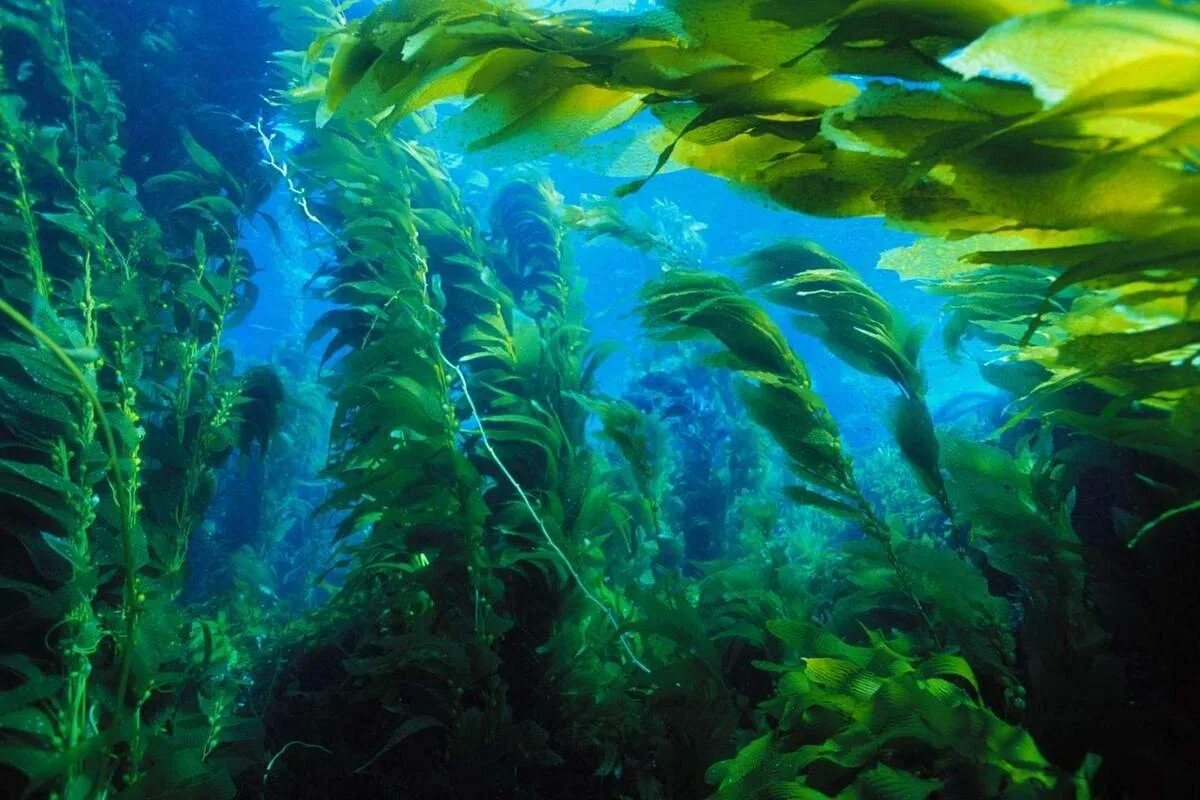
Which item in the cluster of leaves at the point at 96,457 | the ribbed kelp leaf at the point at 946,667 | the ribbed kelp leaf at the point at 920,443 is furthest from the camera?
the ribbed kelp leaf at the point at 920,443

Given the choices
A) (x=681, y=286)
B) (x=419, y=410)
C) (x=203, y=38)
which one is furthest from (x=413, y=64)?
(x=203, y=38)

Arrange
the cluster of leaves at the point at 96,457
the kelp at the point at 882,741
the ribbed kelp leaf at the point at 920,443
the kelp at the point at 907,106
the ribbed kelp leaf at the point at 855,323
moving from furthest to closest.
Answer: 1. the ribbed kelp leaf at the point at 855,323
2. the ribbed kelp leaf at the point at 920,443
3. the cluster of leaves at the point at 96,457
4. the kelp at the point at 882,741
5. the kelp at the point at 907,106

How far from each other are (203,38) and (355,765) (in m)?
6.19

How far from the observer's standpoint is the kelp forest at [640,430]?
0.84 m

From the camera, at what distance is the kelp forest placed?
0.84 metres

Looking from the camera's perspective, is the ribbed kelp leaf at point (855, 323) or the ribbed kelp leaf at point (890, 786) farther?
the ribbed kelp leaf at point (855, 323)

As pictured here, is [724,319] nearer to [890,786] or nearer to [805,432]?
[805,432]

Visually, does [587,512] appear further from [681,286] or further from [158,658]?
[158,658]

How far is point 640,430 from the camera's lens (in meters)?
2.71

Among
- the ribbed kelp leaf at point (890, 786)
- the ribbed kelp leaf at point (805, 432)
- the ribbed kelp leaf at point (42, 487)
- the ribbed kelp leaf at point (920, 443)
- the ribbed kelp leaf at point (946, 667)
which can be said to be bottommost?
the ribbed kelp leaf at point (890, 786)

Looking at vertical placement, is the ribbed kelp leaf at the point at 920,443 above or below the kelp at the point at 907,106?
below

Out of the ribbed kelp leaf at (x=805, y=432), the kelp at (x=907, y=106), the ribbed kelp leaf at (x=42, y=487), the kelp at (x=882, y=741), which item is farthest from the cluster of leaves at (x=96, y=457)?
the ribbed kelp leaf at (x=805, y=432)

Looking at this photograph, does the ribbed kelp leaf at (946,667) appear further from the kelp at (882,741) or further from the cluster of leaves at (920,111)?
the cluster of leaves at (920,111)

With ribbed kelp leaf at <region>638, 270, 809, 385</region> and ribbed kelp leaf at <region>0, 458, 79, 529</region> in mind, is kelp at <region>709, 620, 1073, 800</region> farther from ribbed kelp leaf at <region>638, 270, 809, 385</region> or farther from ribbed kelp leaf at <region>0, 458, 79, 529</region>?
ribbed kelp leaf at <region>0, 458, 79, 529</region>
